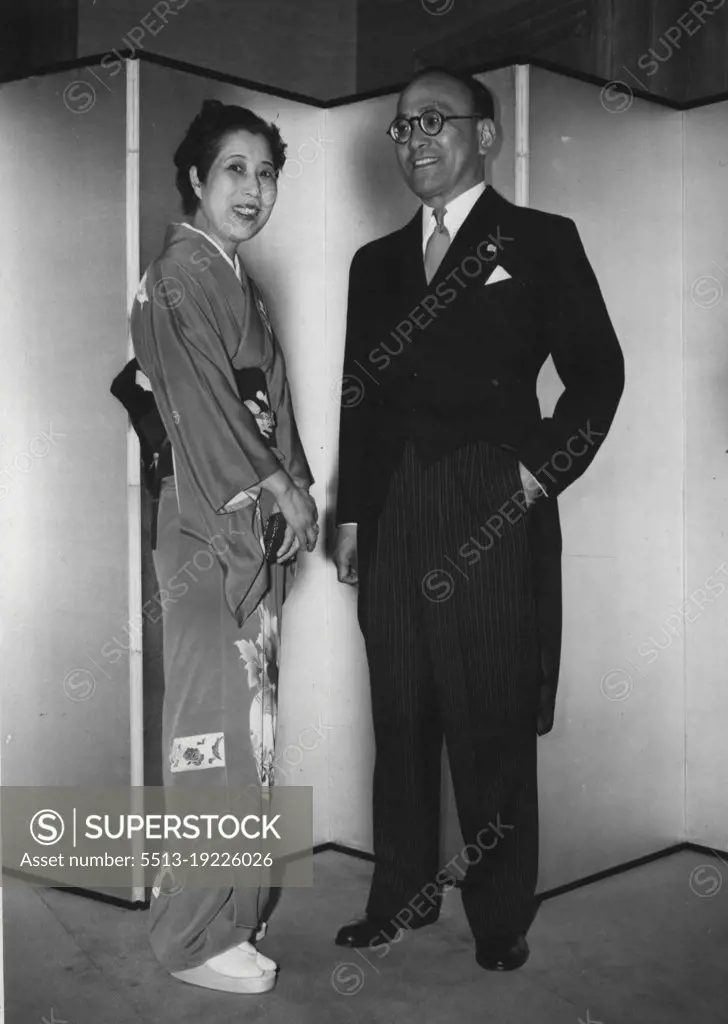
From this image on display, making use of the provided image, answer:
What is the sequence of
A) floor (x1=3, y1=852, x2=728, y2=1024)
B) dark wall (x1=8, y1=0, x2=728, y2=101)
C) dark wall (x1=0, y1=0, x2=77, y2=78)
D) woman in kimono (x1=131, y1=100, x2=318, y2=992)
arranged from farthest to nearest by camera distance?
dark wall (x1=0, y1=0, x2=77, y2=78), dark wall (x1=8, y1=0, x2=728, y2=101), woman in kimono (x1=131, y1=100, x2=318, y2=992), floor (x1=3, y1=852, x2=728, y2=1024)

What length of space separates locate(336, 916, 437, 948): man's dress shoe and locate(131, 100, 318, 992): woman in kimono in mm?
163

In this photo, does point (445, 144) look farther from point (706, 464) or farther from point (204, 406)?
point (706, 464)

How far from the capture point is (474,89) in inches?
86.6

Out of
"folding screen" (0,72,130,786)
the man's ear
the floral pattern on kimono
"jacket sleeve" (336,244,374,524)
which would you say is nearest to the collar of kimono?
"folding screen" (0,72,130,786)

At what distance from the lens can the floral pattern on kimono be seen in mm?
2154

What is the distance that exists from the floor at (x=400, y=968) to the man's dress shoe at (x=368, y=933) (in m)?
0.03

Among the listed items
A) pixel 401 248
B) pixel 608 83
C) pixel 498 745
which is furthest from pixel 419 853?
pixel 608 83

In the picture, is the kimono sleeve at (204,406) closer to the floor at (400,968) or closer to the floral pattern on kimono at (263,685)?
the floral pattern on kimono at (263,685)

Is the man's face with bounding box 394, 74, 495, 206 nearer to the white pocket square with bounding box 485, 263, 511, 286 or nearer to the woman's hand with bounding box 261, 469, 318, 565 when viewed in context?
the white pocket square with bounding box 485, 263, 511, 286

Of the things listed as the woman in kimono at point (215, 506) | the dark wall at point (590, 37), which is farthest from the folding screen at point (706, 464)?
the woman in kimono at point (215, 506)

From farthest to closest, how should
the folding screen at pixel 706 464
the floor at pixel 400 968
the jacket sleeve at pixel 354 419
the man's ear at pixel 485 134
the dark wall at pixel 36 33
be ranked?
1. the dark wall at pixel 36 33
2. the folding screen at pixel 706 464
3. the jacket sleeve at pixel 354 419
4. the man's ear at pixel 485 134
5. the floor at pixel 400 968

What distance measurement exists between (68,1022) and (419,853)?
0.70 metres

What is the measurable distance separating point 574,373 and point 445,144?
495 mm

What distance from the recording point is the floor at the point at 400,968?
1944 millimetres
